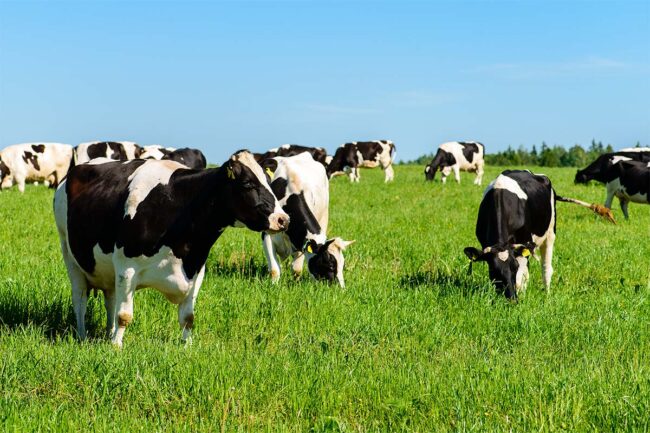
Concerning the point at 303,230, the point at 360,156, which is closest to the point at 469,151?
the point at 360,156

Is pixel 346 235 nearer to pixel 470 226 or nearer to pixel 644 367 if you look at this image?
pixel 470 226

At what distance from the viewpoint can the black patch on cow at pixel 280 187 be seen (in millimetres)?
10652

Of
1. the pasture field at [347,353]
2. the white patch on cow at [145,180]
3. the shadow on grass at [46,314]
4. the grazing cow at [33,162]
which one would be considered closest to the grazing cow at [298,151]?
the grazing cow at [33,162]

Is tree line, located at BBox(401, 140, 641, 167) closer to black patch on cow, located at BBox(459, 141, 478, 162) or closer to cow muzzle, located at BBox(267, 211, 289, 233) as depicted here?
black patch on cow, located at BBox(459, 141, 478, 162)

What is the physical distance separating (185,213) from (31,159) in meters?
24.6

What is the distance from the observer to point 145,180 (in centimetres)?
666

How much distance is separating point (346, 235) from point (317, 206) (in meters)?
3.56

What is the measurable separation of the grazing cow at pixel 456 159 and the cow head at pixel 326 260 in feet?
79.2

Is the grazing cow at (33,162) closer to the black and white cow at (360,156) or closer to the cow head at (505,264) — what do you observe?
the black and white cow at (360,156)

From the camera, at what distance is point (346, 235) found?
14.7m

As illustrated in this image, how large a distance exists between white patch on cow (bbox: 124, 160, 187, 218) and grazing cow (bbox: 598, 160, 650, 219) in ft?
52.6

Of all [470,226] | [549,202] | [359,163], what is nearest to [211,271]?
[549,202]

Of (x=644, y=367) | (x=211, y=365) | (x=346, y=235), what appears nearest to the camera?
(x=211, y=365)

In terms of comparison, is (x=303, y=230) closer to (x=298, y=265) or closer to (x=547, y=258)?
(x=298, y=265)
